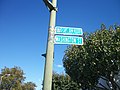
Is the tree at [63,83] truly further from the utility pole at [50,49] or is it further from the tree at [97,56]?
the utility pole at [50,49]

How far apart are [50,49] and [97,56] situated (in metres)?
21.2

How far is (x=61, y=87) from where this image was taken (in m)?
41.2

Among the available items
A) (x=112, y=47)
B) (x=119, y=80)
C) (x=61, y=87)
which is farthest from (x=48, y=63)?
(x=61, y=87)

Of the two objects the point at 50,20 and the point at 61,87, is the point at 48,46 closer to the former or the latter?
the point at 50,20

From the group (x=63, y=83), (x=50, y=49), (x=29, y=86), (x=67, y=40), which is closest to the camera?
(x=50, y=49)

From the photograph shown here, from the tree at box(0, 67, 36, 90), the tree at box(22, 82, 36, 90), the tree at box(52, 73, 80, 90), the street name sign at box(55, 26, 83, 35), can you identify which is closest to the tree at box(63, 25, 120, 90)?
the tree at box(52, 73, 80, 90)

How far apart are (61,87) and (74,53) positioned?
11.8m

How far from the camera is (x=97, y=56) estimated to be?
26875mm

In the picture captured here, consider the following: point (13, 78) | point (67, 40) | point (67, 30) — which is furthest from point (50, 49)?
point (13, 78)

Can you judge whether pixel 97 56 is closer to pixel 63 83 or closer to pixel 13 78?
pixel 63 83

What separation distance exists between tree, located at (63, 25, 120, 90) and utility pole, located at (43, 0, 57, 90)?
1840 centimetres

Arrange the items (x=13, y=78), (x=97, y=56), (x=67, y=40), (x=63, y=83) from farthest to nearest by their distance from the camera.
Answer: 1. (x=13, y=78)
2. (x=63, y=83)
3. (x=97, y=56)
4. (x=67, y=40)

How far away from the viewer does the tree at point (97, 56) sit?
25984 millimetres

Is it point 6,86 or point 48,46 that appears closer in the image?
point 48,46
